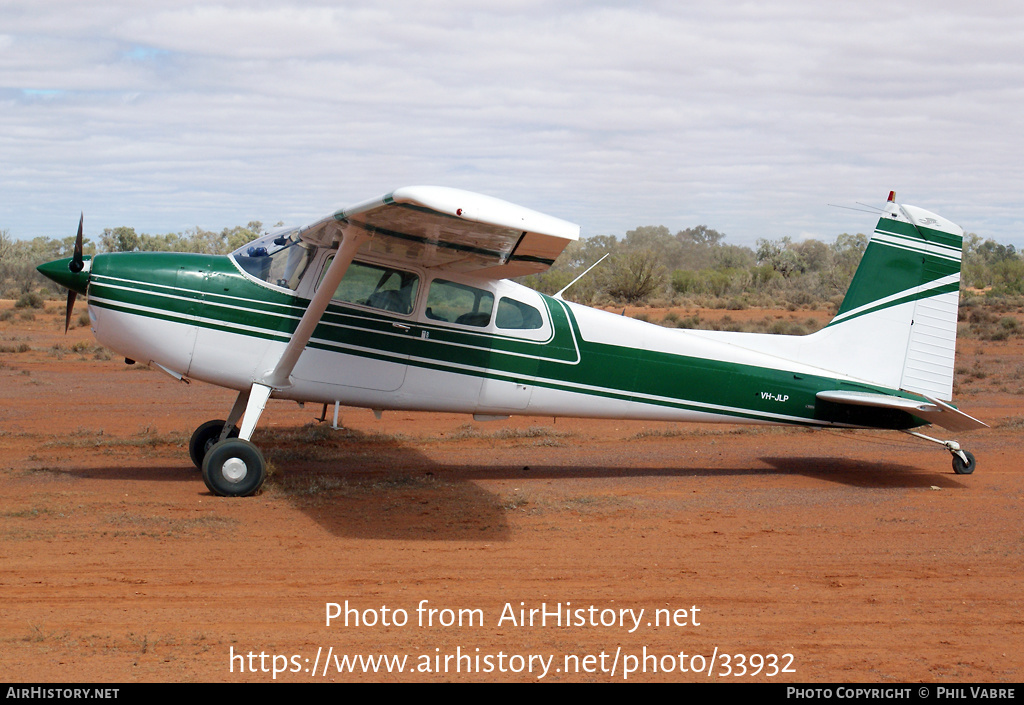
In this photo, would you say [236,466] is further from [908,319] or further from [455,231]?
[908,319]

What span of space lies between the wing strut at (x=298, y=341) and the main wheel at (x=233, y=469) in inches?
5.9

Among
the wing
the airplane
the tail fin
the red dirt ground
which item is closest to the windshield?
the airplane

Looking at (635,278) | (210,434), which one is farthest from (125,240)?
(210,434)

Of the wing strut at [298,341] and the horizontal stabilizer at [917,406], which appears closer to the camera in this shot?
the wing strut at [298,341]

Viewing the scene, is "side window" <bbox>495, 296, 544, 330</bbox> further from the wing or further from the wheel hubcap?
the wheel hubcap

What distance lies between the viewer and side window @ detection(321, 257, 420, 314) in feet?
27.2

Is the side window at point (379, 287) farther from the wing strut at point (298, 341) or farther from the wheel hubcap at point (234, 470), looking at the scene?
the wheel hubcap at point (234, 470)

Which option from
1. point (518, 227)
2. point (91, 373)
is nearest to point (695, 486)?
point (518, 227)

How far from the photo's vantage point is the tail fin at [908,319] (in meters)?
→ 9.73

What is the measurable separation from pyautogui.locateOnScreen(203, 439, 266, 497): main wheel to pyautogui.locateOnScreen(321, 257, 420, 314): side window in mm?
1713

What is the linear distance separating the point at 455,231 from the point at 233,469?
125 inches

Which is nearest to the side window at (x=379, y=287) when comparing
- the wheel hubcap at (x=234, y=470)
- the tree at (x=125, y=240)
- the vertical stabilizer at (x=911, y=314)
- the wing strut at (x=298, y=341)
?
the wing strut at (x=298, y=341)
